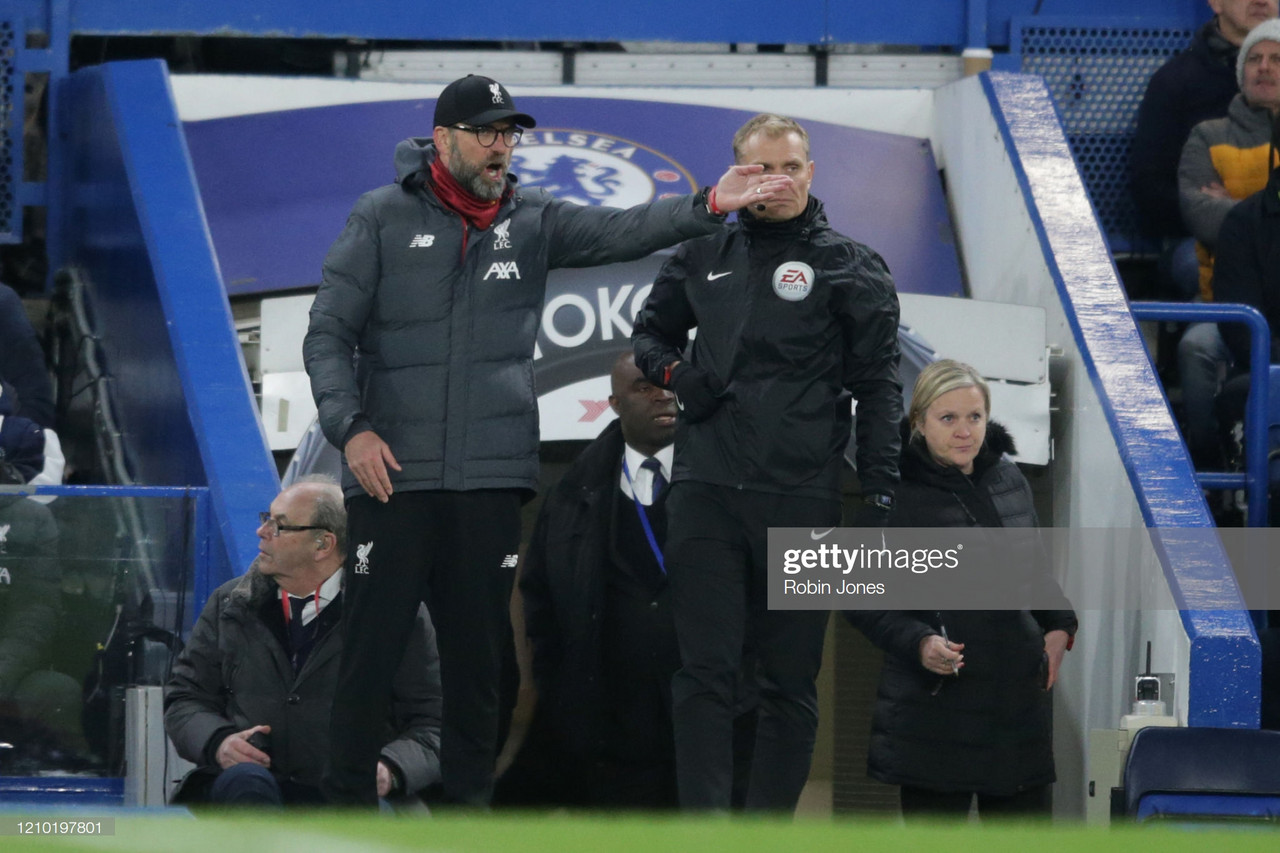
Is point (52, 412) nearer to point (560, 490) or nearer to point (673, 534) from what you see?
point (560, 490)

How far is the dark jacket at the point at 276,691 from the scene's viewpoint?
5.20 metres

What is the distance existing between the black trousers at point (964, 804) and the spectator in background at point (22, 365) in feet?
11.7

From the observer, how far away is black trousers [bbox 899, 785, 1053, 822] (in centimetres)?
544

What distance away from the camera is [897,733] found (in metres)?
5.48

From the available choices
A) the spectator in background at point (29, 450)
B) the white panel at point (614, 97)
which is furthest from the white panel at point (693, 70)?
the spectator in background at point (29, 450)

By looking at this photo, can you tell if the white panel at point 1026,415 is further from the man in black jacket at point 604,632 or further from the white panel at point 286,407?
the white panel at point 286,407

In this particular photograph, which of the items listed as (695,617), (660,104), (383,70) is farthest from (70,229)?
(695,617)

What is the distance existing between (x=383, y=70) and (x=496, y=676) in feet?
16.8

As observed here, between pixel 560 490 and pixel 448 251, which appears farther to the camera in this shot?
pixel 560 490

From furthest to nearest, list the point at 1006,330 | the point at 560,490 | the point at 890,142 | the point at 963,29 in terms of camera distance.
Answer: the point at 963,29
the point at 890,142
the point at 1006,330
the point at 560,490

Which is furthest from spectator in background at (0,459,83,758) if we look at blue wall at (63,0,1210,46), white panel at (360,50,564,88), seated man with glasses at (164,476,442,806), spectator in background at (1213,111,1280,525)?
spectator in background at (1213,111,1280,525)

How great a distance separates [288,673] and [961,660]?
1827 mm

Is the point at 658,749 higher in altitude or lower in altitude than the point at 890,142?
lower

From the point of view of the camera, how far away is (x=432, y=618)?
4910 mm
